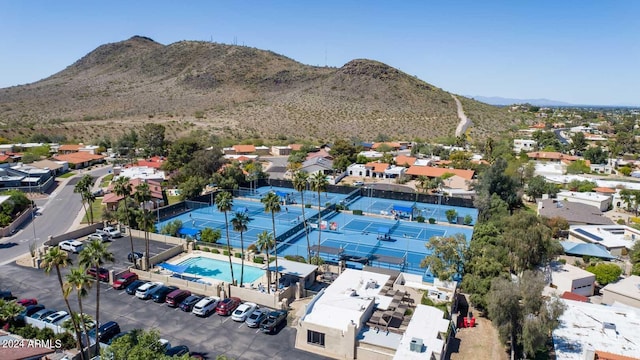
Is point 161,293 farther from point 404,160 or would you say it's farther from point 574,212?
point 404,160

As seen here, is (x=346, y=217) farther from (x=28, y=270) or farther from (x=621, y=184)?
(x=621, y=184)

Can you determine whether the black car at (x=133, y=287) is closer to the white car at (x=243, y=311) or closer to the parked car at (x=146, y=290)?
the parked car at (x=146, y=290)

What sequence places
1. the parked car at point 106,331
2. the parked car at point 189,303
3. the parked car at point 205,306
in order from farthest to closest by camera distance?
1. the parked car at point 189,303
2. the parked car at point 205,306
3. the parked car at point 106,331

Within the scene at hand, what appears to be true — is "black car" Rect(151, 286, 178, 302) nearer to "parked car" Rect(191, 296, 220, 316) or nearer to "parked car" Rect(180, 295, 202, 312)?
"parked car" Rect(180, 295, 202, 312)

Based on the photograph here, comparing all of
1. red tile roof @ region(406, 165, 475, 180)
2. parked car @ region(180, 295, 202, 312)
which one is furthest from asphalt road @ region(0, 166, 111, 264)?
red tile roof @ region(406, 165, 475, 180)

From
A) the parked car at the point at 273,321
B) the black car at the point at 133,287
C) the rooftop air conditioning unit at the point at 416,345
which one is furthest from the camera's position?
the black car at the point at 133,287

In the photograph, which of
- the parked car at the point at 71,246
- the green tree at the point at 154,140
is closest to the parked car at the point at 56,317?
the parked car at the point at 71,246
